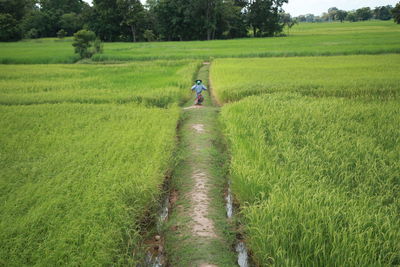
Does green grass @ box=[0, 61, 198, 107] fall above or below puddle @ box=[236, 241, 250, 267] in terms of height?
above

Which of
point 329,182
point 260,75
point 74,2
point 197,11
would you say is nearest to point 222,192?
point 329,182

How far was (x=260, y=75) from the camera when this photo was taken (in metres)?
11.5

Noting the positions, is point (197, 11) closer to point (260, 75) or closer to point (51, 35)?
point (51, 35)

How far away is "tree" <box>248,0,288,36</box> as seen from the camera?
40438mm

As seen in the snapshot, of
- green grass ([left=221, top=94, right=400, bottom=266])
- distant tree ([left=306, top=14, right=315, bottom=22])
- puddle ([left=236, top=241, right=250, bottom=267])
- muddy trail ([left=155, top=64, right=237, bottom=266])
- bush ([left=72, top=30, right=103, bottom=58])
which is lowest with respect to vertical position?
puddle ([left=236, top=241, right=250, bottom=267])

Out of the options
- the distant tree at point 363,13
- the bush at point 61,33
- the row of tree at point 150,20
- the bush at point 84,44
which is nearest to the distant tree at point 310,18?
the distant tree at point 363,13

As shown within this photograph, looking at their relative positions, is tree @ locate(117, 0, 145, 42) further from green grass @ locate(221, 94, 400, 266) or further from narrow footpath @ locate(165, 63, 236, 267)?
narrow footpath @ locate(165, 63, 236, 267)

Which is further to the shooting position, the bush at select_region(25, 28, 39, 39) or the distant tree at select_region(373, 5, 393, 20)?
the distant tree at select_region(373, 5, 393, 20)

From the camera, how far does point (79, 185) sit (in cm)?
360

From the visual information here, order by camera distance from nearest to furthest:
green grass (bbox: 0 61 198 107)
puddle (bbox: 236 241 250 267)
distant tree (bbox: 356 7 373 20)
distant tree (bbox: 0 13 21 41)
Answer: puddle (bbox: 236 241 250 267), green grass (bbox: 0 61 198 107), distant tree (bbox: 0 13 21 41), distant tree (bbox: 356 7 373 20)

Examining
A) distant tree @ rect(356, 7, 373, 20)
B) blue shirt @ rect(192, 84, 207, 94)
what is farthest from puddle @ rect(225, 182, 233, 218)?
distant tree @ rect(356, 7, 373, 20)

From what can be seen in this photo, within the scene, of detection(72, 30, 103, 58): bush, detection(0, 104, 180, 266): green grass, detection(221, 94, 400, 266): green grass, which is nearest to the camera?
detection(221, 94, 400, 266): green grass

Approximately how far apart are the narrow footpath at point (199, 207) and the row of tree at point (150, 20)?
34164mm

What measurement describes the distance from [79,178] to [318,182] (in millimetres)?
2883
